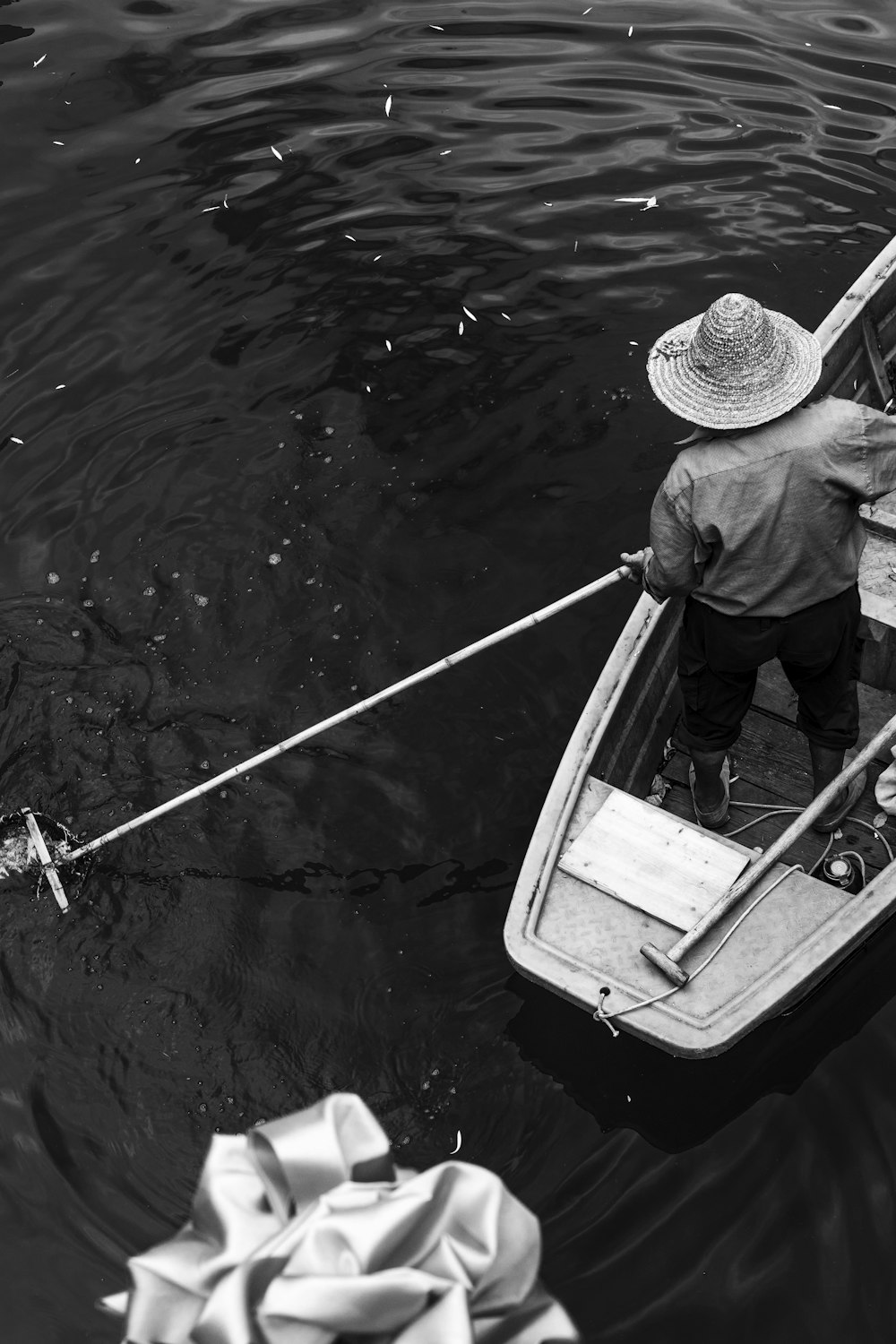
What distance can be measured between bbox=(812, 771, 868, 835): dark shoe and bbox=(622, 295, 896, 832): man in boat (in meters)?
0.73

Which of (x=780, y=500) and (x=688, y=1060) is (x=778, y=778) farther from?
(x=780, y=500)

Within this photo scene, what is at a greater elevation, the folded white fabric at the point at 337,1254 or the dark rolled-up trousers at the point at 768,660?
the folded white fabric at the point at 337,1254

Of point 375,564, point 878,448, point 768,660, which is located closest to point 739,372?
point 878,448

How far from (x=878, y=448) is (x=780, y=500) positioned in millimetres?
388

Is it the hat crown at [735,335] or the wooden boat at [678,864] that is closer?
the hat crown at [735,335]

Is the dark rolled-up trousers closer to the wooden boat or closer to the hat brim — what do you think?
the wooden boat

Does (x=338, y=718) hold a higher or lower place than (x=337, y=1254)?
lower

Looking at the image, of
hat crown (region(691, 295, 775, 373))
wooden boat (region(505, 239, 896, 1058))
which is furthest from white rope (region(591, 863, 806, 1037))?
hat crown (region(691, 295, 775, 373))

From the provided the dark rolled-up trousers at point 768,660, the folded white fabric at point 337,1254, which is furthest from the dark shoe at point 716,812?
the folded white fabric at point 337,1254

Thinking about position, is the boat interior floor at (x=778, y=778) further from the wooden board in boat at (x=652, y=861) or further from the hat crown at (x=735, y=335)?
the hat crown at (x=735, y=335)

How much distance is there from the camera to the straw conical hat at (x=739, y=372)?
424cm

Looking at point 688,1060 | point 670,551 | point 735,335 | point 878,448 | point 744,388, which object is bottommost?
point 688,1060

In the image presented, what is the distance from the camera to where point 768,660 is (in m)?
4.95

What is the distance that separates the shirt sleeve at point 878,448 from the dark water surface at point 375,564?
7.04ft
